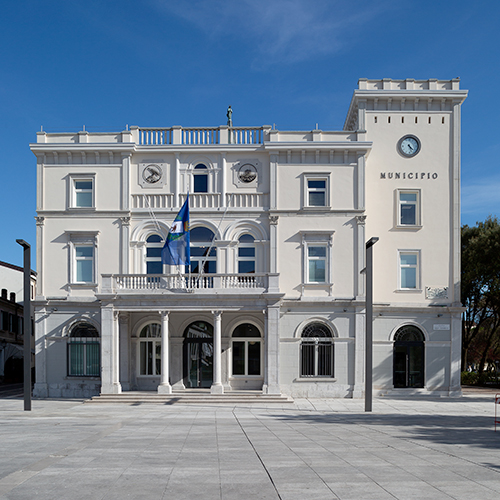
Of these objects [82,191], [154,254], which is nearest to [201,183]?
[154,254]

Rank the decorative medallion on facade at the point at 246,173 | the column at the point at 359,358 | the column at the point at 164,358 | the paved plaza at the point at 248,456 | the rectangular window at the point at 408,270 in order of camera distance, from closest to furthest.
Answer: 1. the paved plaza at the point at 248,456
2. the column at the point at 164,358
3. the column at the point at 359,358
4. the rectangular window at the point at 408,270
5. the decorative medallion on facade at the point at 246,173

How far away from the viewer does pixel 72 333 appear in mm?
27438

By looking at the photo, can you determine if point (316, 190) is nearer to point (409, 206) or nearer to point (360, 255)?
point (360, 255)

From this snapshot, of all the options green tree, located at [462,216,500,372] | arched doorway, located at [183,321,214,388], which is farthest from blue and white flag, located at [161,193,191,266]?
green tree, located at [462,216,500,372]

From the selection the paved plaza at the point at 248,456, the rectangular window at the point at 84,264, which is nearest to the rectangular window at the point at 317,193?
the paved plaza at the point at 248,456

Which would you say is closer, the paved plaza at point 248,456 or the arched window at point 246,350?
the paved plaza at point 248,456

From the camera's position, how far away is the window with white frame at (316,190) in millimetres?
27500

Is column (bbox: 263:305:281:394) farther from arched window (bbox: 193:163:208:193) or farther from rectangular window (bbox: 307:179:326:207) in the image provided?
arched window (bbox: 193:163:208:193)

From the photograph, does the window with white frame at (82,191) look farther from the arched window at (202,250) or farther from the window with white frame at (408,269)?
the window with white frame at (408,269)

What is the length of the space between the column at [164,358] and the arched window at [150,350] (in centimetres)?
212

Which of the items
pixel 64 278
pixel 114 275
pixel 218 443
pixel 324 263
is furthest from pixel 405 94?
pixel 218 443

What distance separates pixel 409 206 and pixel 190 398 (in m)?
14.5

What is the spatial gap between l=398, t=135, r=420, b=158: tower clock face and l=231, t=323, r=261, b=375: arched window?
1192cm

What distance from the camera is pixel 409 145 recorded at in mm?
28109
